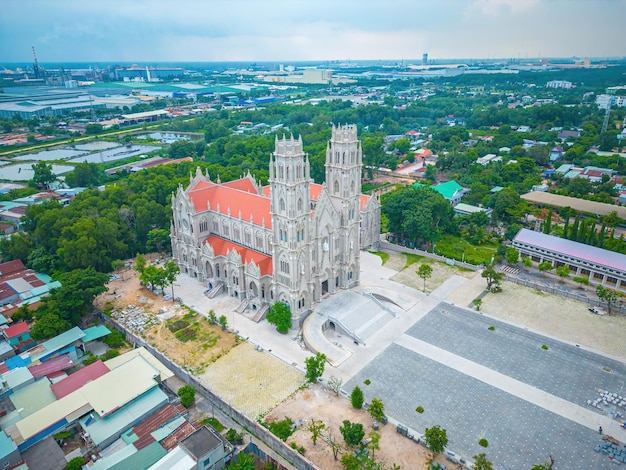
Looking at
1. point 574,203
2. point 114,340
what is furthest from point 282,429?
point 574,203

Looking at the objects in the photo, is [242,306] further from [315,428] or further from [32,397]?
[32,397]

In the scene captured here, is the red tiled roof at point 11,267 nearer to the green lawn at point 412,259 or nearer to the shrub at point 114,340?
the shrub at point 114,340

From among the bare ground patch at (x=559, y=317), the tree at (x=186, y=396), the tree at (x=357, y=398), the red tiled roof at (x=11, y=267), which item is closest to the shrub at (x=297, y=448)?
the tree at (x=357, y=398)

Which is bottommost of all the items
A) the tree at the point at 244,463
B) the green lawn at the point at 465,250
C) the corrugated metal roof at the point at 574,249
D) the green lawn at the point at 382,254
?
the green lawn at the point at 382,254

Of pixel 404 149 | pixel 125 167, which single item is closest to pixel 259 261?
pixel 125 167

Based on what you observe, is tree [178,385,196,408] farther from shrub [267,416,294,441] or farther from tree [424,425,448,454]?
tree [424,425,448,454]

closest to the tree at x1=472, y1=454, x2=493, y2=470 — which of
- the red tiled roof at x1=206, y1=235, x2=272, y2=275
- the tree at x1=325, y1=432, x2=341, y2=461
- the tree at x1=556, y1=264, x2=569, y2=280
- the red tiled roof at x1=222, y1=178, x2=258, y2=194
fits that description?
the tree at x1=325, y1=432, x2=341, y2=461
